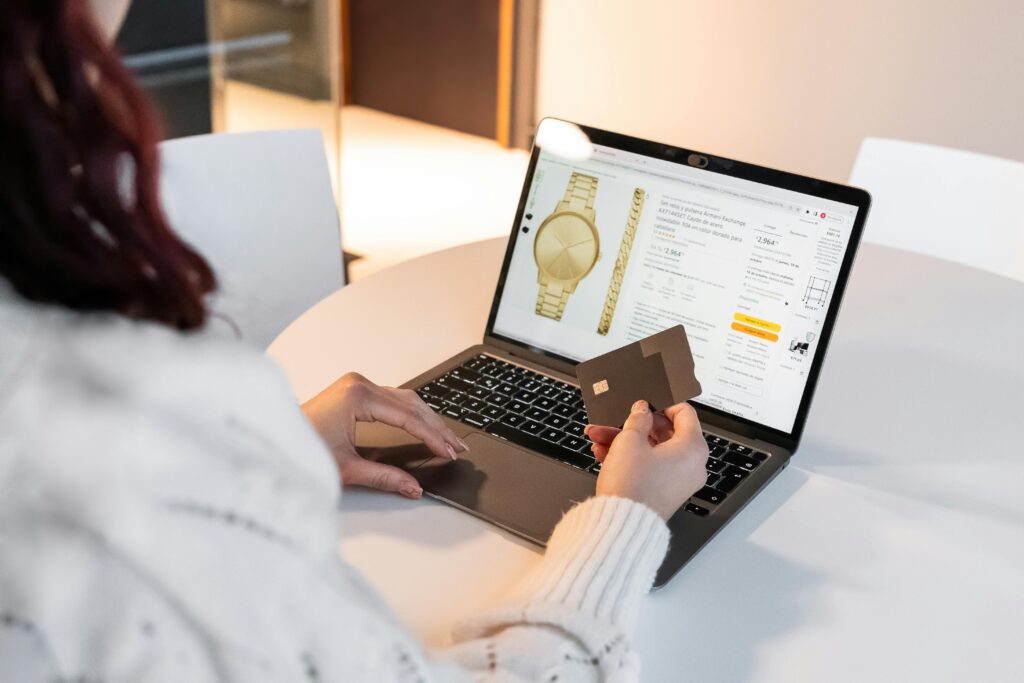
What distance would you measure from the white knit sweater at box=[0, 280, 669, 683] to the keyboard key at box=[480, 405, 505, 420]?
0.51 meters

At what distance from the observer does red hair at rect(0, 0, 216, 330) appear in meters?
0.46

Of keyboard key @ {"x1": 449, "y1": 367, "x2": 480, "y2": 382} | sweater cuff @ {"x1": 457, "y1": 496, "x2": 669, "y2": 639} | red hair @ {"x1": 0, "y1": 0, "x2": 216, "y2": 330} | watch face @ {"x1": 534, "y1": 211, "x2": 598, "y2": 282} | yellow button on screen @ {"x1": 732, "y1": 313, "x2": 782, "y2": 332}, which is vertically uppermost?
red hair @ {"x1": 0, "y1": 0, "x2": 216, "y2": 330}

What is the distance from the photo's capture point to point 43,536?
0.50 meters

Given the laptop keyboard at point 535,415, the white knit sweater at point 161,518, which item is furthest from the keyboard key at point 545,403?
the white knit sweater at point 161,518

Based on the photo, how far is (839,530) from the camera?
947 mm

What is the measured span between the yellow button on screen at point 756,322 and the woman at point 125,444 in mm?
614

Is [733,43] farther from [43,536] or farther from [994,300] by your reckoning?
[43,536]

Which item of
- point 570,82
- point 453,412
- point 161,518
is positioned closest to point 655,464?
point 453,412

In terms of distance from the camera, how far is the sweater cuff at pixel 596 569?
0.75 metres

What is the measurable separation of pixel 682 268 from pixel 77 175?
74 cm

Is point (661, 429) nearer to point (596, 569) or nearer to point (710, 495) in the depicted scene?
point (710, 495)

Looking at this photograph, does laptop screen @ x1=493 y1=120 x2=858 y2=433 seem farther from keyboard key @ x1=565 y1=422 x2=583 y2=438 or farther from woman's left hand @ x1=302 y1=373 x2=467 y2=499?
woman's left hand @ x1=302 y1=373 x2=467 y2=499

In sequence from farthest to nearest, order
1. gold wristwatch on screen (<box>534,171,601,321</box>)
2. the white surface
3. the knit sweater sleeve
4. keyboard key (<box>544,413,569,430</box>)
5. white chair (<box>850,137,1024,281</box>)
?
the white surface < white chair (<box>850,137,1024,281</box>) < gold wristwatch on screen (<box>534,171,601,321</box>) < keyboard key (<box>544,413,569,430</box>) < the knit sweater sleeve

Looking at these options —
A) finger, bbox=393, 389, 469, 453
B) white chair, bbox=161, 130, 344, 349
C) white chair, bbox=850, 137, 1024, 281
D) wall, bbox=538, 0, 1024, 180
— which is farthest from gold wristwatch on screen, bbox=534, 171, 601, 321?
wall, bbox=538, 0, 1024, 180
